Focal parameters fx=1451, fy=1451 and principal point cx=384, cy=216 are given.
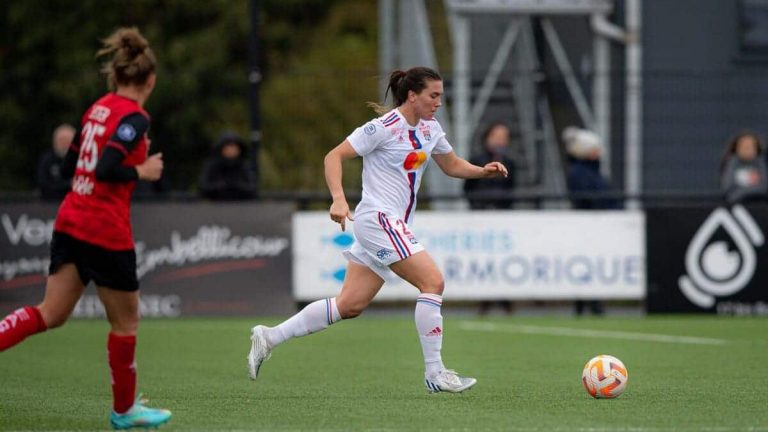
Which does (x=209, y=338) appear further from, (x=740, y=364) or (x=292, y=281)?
(x=740, y=364)

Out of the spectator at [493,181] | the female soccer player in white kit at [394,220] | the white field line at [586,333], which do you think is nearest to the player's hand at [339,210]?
the female soccer player in white kit at [394,220]

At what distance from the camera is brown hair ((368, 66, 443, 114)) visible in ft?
29.6

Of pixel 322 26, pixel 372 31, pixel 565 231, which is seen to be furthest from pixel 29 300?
pixel 372 31

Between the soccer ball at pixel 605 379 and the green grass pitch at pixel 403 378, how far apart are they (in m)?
0.10

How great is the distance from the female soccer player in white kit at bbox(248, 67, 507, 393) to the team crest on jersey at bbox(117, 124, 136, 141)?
6.07 feet

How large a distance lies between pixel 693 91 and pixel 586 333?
5611 millimetres

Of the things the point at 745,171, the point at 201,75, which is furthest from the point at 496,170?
the point at 201,75

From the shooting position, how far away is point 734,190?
17141 mm

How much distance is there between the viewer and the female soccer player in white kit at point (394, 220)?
8.91 metres

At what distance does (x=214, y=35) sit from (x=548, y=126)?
10.2 meters

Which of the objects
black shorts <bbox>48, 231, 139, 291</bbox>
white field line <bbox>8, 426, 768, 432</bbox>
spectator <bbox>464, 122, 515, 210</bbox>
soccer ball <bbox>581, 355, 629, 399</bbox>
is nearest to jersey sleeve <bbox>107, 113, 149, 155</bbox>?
black shorts <bbox>48, 231, 139, 291</bbox>

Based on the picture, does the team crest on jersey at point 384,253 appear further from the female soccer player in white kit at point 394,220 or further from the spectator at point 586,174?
the spectator at point 586,174

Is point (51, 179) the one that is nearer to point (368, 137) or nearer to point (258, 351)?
point (258, 351)

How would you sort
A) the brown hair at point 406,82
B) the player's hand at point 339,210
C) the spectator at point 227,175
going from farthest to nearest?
1. the spectator at point 227,175
2. the brown hair at point 406,82
3. the player's hand at point 339,210
